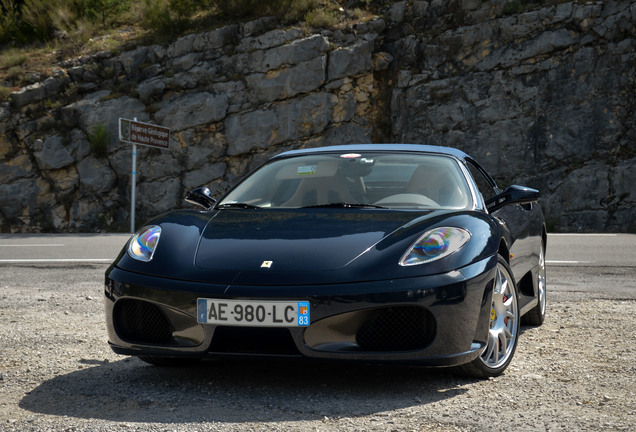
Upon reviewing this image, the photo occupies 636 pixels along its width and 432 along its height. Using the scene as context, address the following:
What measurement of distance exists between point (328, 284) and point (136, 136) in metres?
17.9

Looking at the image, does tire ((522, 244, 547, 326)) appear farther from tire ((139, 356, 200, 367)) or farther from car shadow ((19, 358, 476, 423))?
tire ((139, 356, 200, 367))

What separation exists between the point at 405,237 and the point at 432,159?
1344 mm

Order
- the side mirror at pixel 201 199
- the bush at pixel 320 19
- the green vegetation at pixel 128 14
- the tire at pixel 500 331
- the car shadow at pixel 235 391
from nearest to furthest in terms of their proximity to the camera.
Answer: the car shadow at pixel 235 391, the tire at pixel 500 331, the side mirror at pixel 201 199, the bush at pixel 320 19, the green vegetation at pixel 128 14

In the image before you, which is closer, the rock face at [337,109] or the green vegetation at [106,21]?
the rock face at [337,109]

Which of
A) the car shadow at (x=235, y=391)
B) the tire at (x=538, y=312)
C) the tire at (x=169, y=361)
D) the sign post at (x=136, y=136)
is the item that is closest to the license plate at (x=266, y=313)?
the car shadow at (x=235, y=391)

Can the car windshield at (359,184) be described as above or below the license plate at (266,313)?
above

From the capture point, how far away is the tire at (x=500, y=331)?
3.71 meters

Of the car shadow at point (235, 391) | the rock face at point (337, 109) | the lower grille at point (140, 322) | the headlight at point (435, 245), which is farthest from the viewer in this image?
the rock face at point (337, 109)

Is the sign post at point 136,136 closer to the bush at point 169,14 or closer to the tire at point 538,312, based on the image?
the bush at point 169,14

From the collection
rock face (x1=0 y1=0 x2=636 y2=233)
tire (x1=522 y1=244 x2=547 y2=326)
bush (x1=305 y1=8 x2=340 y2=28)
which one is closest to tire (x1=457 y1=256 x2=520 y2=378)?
tire (x1=522 y1=244 x2=547 y2=326)

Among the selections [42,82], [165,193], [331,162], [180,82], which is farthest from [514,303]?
[42,82]

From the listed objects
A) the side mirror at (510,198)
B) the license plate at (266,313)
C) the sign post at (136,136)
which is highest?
the side mirror at (510,198)

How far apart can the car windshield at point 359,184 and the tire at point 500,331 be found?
51 centimetres

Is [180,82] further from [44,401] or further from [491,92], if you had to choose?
[44,401]
